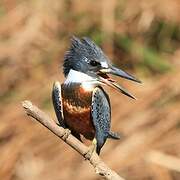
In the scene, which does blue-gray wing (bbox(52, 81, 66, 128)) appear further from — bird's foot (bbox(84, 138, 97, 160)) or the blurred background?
the blurred background

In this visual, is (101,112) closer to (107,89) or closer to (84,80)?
(84,80)

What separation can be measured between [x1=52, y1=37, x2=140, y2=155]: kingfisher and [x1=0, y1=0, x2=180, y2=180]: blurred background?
7.84 ft

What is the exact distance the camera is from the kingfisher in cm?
112

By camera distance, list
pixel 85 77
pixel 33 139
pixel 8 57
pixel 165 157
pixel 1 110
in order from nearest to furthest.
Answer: pixel 85 77
pixel 165 157
pixel 33 139
pixel 1 110
pixel 8 57

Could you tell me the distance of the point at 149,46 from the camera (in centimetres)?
450

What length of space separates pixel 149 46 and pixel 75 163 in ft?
3.40

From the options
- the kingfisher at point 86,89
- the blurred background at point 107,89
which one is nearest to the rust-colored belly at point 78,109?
the kingfisher at point 86,89

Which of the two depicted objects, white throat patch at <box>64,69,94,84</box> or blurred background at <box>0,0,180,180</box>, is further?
blurred background at <box>0,0,180,180</box>

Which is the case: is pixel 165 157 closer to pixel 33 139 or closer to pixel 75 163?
pixel 75 163

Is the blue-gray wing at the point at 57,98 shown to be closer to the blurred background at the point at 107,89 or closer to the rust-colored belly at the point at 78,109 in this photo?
the rust-colored belly at the point at 78,109

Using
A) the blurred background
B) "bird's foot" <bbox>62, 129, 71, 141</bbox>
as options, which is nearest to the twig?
"bird's foot" <bbox>62, 129, 71, 141</bbox>

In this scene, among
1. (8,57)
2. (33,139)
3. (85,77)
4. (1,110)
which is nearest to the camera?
(85,77)

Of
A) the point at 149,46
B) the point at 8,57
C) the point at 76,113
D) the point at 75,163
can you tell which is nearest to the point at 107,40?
the point at 149,46

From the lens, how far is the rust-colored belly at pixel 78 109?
3.70ft
